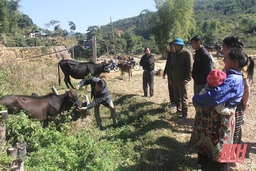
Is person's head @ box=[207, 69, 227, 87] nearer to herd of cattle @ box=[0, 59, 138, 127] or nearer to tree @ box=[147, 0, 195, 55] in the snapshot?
herd of cattle @ box=[0, 59, 138, 127]

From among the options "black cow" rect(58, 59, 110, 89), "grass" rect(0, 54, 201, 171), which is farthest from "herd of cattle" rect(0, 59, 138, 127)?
"black cow" rect(58, 59, 110, 89)

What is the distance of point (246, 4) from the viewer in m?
98.3

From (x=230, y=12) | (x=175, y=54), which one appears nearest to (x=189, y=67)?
(x=175, y=54)

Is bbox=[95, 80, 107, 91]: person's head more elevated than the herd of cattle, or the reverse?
bbox=[95, 80, 107, 91]: person's head

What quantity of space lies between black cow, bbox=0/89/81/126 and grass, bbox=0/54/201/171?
1.12 feet

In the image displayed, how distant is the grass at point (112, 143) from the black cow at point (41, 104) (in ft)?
1.12

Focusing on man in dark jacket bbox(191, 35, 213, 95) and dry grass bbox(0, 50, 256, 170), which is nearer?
man in dark jacket bbox(191, 35, 213, 95)

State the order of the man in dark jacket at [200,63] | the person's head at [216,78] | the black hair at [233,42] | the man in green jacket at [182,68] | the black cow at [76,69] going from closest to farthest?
the person's head at [216,78]
the black hair at [233,42]
the man in dark jacket at [200,63]
the man in green jacket at [182,68]
the black cow at [76,69]

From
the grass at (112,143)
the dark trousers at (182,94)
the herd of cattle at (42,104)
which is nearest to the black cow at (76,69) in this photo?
the grass at (112,143)

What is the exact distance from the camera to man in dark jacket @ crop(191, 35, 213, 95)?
417cm

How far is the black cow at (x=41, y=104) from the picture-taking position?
15.9ft

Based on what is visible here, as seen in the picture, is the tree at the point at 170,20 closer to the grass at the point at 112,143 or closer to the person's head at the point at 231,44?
the grass at the point at 112,143

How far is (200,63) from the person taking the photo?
429 centimetres

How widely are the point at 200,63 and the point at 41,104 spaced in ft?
10.8
